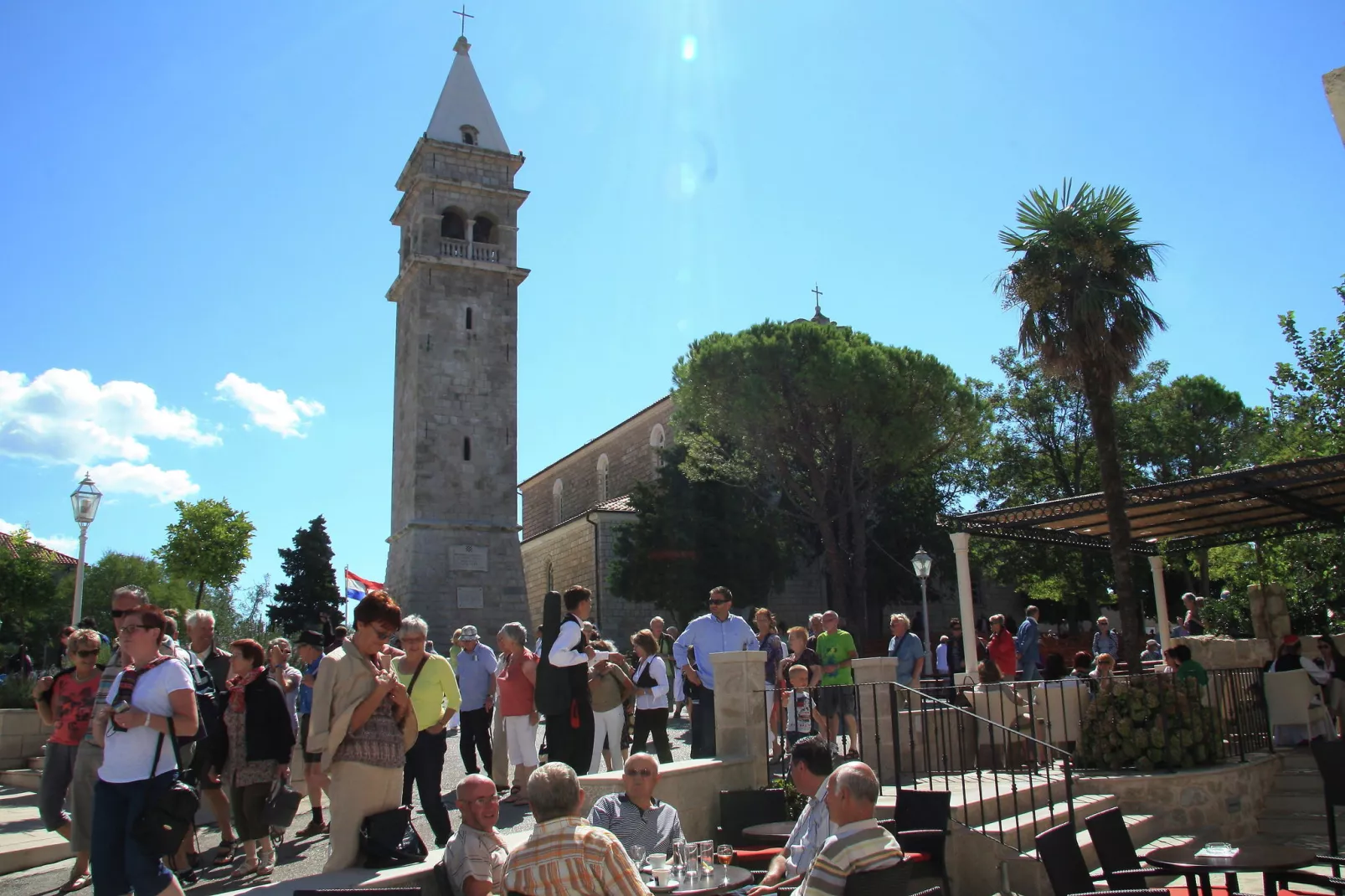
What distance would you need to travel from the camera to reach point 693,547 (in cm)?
2966

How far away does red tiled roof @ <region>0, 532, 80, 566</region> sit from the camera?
4229 centimetres

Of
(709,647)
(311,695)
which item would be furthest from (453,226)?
(311,695)

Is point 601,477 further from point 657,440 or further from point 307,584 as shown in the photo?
point 307,584

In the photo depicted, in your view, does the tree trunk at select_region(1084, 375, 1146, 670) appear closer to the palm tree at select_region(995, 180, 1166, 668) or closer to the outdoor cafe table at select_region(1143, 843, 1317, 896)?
the palm tree at select_region(995, 180, 1166, 668)

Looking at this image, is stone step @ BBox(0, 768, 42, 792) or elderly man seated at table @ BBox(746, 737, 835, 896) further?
stone step @ BBox(0, 768, 42, 792)

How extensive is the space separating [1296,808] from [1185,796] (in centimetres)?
192

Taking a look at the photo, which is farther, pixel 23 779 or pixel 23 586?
pixel 23 586

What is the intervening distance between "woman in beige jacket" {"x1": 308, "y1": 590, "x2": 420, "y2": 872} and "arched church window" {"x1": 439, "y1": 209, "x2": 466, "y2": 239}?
25228mm

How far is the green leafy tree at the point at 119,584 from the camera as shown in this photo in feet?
182

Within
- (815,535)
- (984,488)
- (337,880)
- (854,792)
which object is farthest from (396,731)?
(984,488)

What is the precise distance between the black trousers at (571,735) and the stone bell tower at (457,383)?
60.0 ft

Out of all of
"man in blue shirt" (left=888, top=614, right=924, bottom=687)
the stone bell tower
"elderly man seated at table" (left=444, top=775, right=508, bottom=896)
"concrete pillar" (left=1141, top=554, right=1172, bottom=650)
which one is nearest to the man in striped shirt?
"elderly man seated at table" (left=444, top=775, right=508, bottom=896)

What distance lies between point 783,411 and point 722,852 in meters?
23.1

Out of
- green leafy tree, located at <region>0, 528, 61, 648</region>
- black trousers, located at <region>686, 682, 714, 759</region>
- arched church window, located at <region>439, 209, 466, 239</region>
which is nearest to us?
black trousers, located at <region>686, 682, 714, 759</region>
